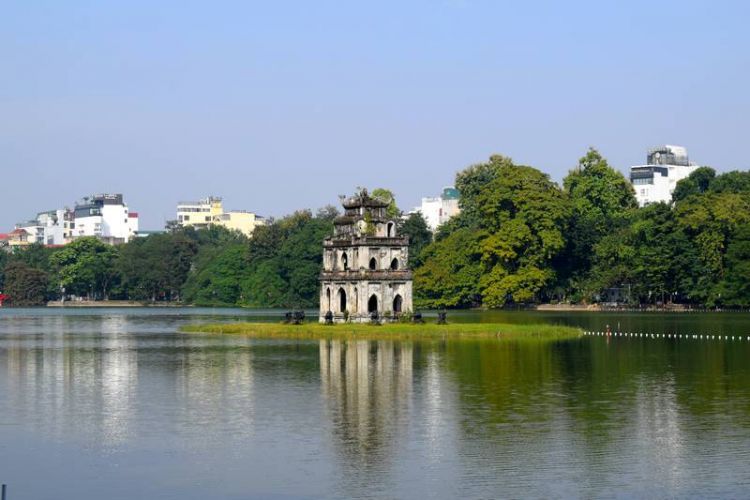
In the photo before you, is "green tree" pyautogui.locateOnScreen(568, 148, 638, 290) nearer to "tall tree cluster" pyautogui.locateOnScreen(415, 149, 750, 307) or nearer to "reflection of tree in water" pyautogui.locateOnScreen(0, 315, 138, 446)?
"tall tree cluster" pyautogui.locateOnScreen(415, 149, 750, 307)

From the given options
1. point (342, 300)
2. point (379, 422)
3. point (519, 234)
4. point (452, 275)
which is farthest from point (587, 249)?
point (379, 422)

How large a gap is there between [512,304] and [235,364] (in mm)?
88195

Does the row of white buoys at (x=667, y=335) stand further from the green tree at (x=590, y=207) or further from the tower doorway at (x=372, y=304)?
the green tree at (x=590, y=207)

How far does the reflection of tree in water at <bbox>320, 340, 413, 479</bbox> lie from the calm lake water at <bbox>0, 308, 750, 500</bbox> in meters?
0.12

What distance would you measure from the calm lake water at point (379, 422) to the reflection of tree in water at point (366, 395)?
12cm

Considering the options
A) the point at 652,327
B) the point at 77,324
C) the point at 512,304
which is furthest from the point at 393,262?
the point at 512,304

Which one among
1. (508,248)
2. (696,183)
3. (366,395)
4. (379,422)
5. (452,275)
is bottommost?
(379,422)

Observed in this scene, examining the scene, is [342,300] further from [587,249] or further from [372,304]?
[587,249]

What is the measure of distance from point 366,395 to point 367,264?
43710 millimetres

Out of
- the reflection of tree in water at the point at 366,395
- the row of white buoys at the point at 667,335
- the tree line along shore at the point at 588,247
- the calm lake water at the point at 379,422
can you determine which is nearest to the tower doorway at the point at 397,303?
the reflection of tree in water at the point at 366,395

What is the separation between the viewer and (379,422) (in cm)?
5100

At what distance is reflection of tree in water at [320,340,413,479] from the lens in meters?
44.6

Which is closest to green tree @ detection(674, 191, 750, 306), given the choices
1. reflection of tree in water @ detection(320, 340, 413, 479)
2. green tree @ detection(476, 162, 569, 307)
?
green tree @ detection(476, 162, 569, 307)

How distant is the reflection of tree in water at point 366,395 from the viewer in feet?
146
